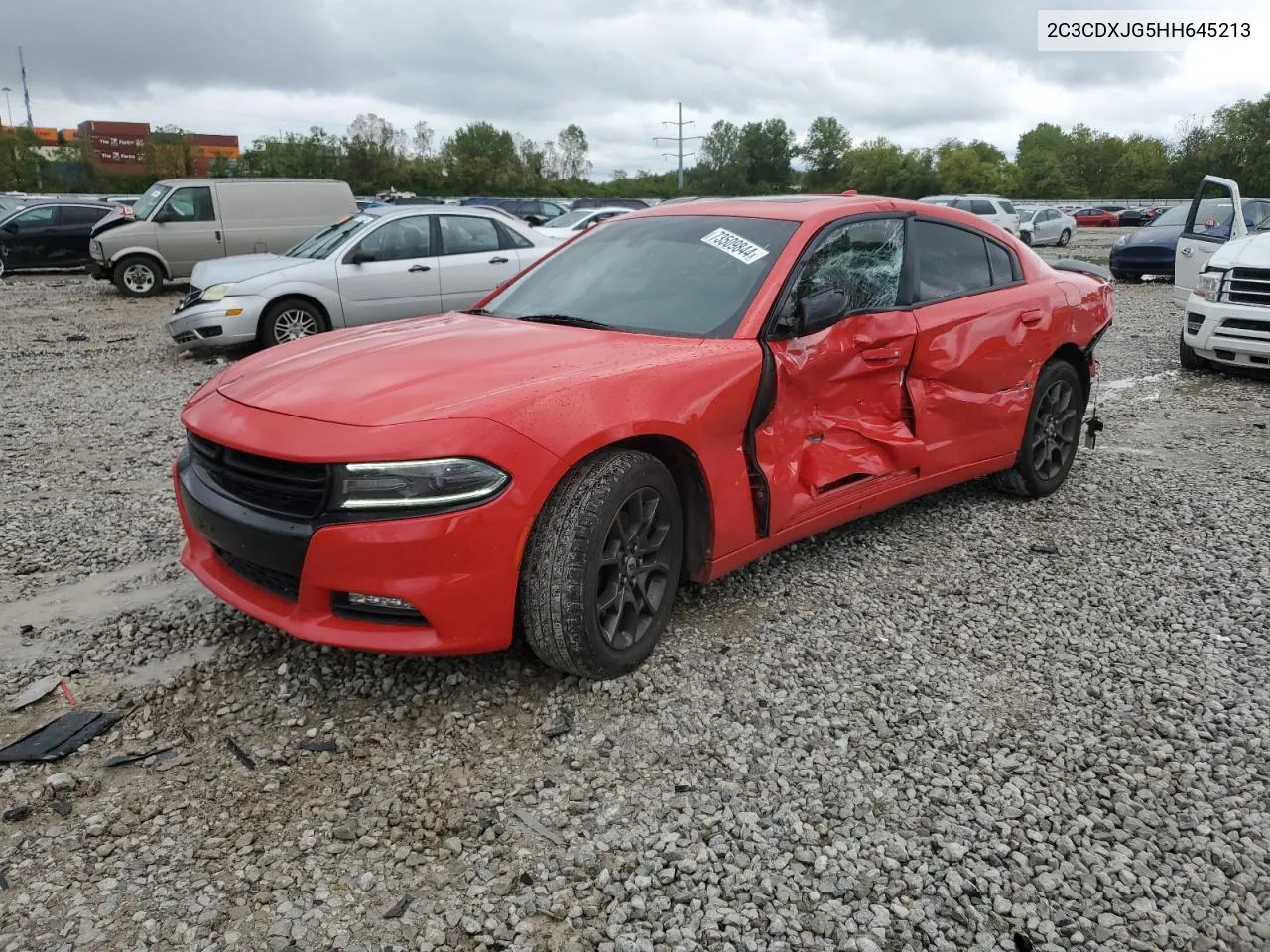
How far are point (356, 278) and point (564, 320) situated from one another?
673cm

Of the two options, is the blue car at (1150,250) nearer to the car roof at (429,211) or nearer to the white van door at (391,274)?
the car roof at (429,211)

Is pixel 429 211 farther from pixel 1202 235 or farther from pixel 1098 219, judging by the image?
pixel 1098 219

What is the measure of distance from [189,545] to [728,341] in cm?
210

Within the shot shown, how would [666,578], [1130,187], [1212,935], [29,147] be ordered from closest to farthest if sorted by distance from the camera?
[1212,935], [666,578], [29,147], [1130,187]

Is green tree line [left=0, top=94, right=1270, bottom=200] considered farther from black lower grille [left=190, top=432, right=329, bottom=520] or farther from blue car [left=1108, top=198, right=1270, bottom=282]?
black lower grille [left=190, top=432, right=329, bottom=520]

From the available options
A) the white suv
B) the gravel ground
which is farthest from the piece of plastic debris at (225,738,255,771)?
the white suv

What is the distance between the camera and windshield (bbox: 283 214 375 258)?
393 inches

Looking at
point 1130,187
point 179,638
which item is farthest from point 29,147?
point 1130,187

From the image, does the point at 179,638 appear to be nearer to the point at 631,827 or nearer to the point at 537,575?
the point at 537,575

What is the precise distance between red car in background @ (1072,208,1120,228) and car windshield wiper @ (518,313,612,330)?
51.3 metres

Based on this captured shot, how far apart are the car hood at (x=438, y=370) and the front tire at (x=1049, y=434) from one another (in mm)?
2439

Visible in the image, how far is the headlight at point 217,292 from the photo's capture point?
942 centimetres

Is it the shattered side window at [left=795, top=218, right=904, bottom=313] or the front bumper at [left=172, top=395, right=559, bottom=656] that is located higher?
the shattered side window at [left=795, top=218, right=904, bottom=313]

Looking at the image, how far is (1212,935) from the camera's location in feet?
6.93
